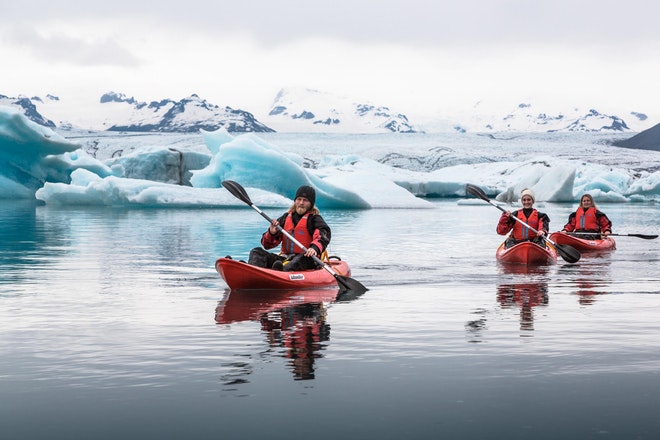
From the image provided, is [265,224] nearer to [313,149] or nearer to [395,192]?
[395,192]

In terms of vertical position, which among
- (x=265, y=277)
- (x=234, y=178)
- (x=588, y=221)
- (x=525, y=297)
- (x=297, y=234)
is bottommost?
(x=525, y=297)

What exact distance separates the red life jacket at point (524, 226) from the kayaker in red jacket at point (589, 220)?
2173mm

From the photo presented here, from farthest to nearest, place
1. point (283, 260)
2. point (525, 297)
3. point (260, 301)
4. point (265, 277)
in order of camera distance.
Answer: point (283, 260) < point (265, 277) < point (525, 297) < point (260, 301)

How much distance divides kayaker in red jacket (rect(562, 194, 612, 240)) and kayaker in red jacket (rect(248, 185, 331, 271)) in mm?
6630

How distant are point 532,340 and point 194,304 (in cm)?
298

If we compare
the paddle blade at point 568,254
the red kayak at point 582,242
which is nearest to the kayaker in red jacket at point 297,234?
the paddle blade at point 568,254

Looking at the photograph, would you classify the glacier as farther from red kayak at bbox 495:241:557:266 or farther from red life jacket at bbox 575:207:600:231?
red kayak at bbox 495:241:557:266

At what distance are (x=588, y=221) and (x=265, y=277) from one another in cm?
762

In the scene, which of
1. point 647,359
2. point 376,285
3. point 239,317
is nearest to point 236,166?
point 376,285

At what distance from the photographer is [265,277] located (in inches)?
335

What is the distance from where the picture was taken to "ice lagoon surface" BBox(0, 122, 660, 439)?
3924 millimetres

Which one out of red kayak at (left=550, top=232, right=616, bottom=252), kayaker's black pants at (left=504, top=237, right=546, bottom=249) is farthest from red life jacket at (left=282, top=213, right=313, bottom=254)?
red kayak at (left=550, top=232, right=616, bottom=252)

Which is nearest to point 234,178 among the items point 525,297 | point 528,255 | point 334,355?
point 528,255

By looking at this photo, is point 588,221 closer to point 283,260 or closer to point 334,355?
point 283,260
